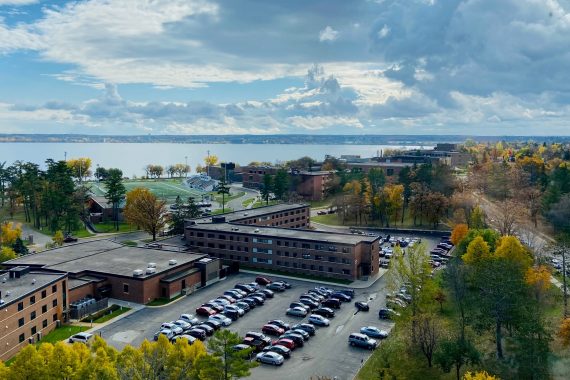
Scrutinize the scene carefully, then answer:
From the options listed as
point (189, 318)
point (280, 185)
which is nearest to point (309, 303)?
point (189, 318)

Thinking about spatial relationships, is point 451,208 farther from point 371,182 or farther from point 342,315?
point 342,315

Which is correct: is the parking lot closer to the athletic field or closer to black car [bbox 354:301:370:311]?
black car [bbox 354:301:370:311]

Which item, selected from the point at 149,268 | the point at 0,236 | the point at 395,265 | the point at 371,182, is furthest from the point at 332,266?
the point at 371,182

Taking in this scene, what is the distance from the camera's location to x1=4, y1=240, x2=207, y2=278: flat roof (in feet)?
168

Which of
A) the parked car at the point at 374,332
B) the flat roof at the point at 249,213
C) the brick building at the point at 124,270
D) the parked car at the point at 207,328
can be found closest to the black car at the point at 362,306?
the parked car at the point at 374,332

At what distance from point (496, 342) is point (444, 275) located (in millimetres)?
6900

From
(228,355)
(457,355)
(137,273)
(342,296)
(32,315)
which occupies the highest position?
(228,355)

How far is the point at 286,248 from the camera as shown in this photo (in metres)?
60.3

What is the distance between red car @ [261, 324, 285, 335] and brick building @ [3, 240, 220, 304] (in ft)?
42.1

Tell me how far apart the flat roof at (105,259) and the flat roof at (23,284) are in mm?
6626

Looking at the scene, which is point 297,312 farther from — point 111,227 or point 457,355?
point 111,227

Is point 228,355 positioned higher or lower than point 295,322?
higher

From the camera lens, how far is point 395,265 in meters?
41.3

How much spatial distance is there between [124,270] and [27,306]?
41.4 ft
